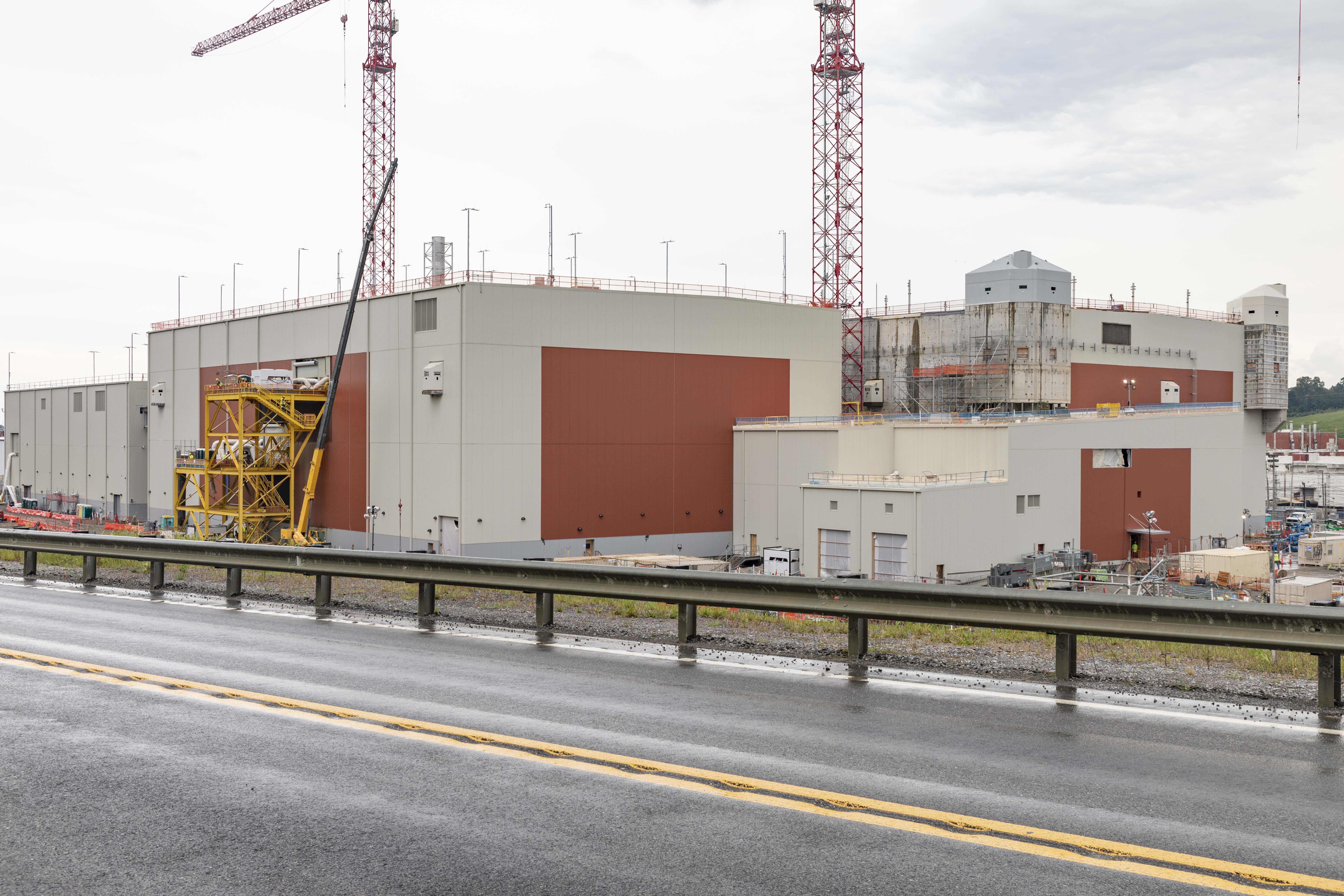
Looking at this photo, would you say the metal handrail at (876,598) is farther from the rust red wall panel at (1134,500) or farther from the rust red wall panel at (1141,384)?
the rust red wall panel at (1141,384)

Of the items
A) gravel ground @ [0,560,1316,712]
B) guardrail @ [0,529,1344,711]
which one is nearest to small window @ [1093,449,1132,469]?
gravel ground @ [0,560,1316,712]

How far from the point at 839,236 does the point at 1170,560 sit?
93.7ft

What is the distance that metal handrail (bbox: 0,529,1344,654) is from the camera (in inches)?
374

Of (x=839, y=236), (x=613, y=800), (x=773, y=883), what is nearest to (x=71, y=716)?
(x=613, y=800)

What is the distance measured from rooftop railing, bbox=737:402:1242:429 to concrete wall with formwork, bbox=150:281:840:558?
135 centimetres

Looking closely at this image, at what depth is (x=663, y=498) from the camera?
51.3 meters

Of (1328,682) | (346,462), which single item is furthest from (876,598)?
(346,462)

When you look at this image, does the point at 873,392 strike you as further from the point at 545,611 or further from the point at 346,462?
the point at 545,611

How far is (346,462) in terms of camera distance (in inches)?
2114

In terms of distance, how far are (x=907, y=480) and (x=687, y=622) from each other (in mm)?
34252

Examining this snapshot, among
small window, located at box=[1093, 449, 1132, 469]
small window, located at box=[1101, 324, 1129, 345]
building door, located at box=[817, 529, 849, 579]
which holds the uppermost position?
small window, located at box=[1101, 324, 1129, 345]

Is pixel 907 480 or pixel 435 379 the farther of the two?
pixel 435 379

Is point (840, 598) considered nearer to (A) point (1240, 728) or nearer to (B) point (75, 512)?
(A) point (1240, 728)

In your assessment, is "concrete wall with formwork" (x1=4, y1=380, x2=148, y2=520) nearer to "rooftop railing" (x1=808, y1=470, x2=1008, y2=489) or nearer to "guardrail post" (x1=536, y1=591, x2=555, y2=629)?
"rooftop railing" (x1=808, y1=470, x2=1008, y2=489)
